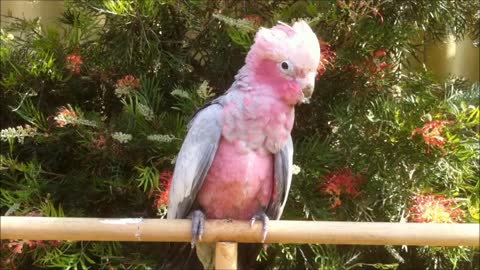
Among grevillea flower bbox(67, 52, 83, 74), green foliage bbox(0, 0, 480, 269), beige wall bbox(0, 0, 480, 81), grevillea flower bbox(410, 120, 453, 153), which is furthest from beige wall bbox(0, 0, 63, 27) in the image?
grevillea flower bbox(410, 120, 453, 153)

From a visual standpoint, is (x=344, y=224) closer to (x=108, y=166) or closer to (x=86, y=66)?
(x=108, y=166)

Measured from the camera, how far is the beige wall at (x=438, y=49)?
1.12 metres

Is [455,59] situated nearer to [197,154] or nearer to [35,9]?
[197,154]

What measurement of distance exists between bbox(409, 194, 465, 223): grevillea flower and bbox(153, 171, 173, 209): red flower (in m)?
0.36

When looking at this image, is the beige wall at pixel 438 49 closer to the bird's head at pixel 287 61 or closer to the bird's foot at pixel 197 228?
the bird's head at pixel 287 61

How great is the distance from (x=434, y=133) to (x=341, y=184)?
0.15 meters

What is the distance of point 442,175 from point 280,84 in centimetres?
33

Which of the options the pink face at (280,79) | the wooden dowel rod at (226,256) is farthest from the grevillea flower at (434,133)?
the wooden dowel rod at (226,256)

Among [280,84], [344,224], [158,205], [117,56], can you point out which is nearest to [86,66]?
[117,56]

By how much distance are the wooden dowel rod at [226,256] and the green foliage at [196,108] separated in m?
0.20

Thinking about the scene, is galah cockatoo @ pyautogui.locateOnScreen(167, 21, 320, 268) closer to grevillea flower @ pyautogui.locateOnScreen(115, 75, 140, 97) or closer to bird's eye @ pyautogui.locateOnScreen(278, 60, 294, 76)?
bird's eye @ pyautogui.locateOnScreen(278, 60, 294, 76)

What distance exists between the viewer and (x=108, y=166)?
2.98 ft

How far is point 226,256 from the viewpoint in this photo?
0.65 metres

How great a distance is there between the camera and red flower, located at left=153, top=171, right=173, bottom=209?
831 millimetres
